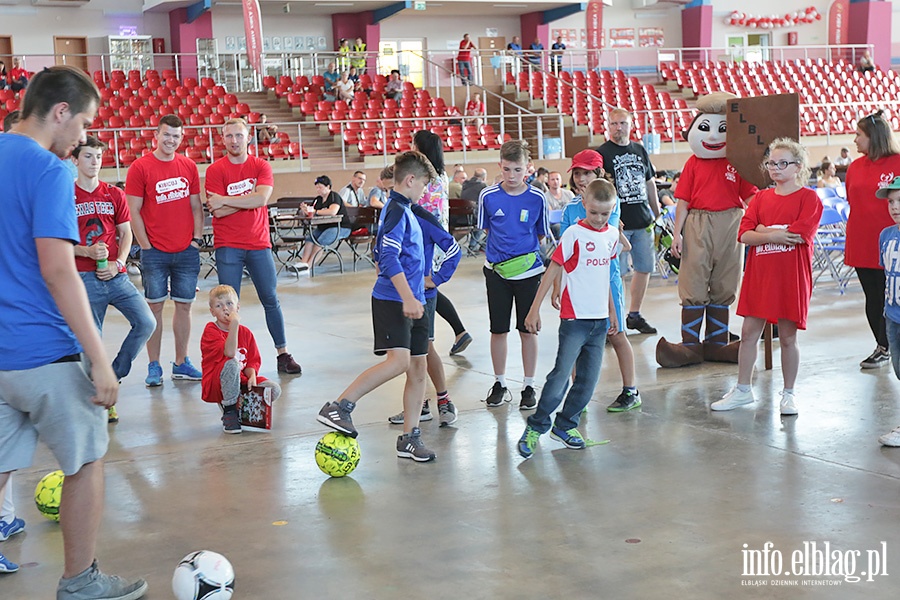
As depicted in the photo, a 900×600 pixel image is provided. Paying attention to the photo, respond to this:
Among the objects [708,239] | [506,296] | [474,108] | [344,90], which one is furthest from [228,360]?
[474,108]

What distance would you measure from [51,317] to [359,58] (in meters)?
25.1

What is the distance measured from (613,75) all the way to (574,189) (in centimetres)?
2237

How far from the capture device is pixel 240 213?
747 centimetres

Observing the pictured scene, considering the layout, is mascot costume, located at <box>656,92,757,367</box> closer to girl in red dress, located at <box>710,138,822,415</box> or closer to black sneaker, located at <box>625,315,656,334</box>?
black sneaker, located at <box>625,315,656,334</box>

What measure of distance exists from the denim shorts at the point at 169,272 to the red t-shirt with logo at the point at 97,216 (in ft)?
2.99

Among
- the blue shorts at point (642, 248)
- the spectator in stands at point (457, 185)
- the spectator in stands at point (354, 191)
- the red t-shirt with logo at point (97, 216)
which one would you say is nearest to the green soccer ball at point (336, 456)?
the red t-shirt with logo at point (97, 216)

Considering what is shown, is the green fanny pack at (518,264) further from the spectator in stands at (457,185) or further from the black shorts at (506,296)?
the spectator in stands at (457,185)

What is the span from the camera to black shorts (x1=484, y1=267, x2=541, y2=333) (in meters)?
6.57

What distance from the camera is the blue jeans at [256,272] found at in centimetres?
748

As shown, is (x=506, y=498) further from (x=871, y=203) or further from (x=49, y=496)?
(x=871, y=203)

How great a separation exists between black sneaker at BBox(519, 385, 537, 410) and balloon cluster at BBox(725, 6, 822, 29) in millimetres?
30598

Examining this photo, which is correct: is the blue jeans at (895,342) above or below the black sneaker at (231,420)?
above

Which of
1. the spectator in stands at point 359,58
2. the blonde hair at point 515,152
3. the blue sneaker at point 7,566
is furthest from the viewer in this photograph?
the spectator in stands at point 359,58

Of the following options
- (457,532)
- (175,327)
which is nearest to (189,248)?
(175,327)
